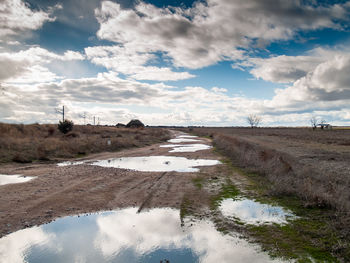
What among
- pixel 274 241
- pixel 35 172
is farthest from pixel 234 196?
pixel 35 172

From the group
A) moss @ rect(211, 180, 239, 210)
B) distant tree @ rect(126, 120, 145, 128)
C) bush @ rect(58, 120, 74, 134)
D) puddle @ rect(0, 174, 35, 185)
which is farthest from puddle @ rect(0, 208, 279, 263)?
distant tree @ rect(126, 120, 145, 128)

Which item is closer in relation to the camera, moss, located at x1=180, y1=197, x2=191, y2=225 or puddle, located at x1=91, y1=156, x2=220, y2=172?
moss, located at x1=180, y1=197, x2=191, y2=225

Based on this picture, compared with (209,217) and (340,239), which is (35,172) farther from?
(340,239)

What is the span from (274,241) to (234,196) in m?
3.44

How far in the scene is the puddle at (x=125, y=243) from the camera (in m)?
4.72

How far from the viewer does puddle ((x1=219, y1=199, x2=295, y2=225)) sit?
650 centimetres

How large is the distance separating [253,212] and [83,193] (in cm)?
Answer: 565

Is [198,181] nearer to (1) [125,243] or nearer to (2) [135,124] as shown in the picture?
(1) [125,243]

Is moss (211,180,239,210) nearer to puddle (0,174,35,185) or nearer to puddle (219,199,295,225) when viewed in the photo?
puddle (219,199,295,225)

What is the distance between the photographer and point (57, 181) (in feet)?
Answer: 34.1

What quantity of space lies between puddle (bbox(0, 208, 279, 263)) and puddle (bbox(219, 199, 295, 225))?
1119mm

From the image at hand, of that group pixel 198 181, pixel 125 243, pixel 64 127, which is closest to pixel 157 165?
pixel 198 181

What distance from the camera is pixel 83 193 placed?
28.6 ft

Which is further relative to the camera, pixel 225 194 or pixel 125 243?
pixel 225 194
